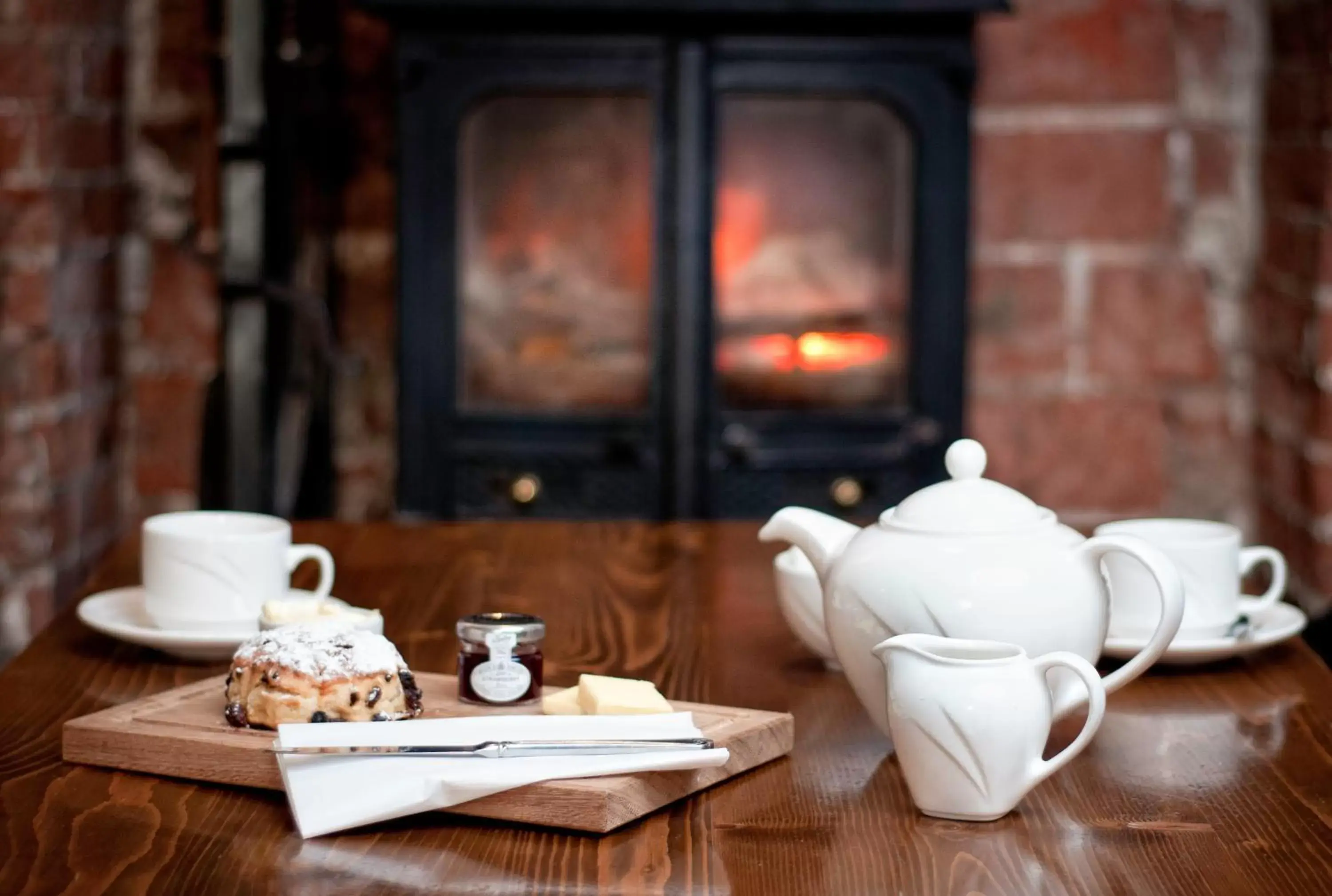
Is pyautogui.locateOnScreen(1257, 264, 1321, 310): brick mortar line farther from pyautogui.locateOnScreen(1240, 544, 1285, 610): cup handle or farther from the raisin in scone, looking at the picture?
the raisin in scone

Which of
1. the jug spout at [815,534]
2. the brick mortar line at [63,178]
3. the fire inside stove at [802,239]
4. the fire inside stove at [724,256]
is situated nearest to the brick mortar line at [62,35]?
the brick mortar line at [63,178]

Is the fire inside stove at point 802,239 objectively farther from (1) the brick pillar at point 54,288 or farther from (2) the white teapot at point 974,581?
(2) the white teapot at point 974,581

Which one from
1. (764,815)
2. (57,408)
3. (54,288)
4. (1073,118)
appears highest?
(1073,118)

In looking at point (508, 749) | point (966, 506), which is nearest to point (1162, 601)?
point (966, 506)

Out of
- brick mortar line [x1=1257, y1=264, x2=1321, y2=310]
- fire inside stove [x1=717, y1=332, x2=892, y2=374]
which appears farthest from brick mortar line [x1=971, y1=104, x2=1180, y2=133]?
fire inside stove [x1=717, y1=332, x2=892, y2=374]

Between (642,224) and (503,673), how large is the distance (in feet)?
4.86

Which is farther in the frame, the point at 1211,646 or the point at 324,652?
the point at 1211,646

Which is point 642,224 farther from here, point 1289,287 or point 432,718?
point 432,718

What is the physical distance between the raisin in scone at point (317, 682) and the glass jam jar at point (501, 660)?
48 millimetres

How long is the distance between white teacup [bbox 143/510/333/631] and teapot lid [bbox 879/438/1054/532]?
0.47 metres

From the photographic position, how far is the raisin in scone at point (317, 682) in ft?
3.23

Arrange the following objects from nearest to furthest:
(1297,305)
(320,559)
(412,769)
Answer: (412,769), (320,559), (1297,305)

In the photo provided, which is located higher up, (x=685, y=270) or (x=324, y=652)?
(x=685, y=270)

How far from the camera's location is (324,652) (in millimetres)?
1002
